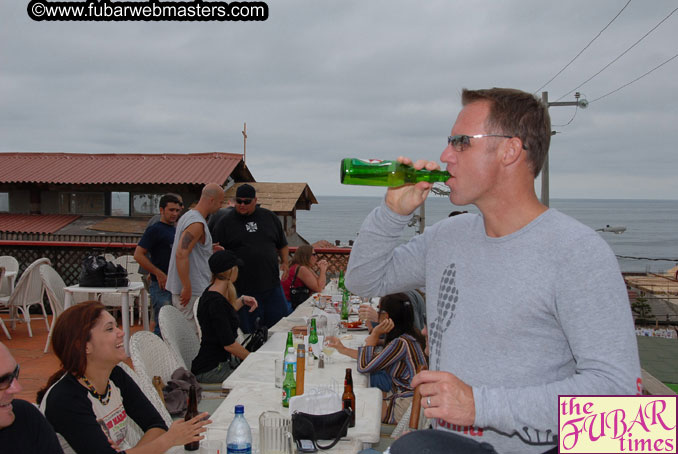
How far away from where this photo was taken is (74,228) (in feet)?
56.5

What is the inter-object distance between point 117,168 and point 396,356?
17.1 metres

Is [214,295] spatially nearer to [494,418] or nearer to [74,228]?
[494,418]

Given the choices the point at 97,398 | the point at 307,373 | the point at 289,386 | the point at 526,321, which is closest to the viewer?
the point at 526,321

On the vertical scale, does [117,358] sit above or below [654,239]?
above

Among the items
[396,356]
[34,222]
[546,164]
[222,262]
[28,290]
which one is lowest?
[28,290]

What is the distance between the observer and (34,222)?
17734mm

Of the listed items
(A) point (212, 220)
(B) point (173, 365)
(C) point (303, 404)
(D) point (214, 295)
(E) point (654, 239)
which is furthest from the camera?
(E) point (654, 239)

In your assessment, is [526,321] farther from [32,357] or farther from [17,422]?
[32,357]

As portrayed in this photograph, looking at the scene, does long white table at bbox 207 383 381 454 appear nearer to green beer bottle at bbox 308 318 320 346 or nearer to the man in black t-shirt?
green beer bottle at bbox 308 318 320 346

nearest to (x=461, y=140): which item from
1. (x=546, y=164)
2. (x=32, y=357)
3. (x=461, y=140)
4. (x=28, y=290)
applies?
(x=461, y=140)

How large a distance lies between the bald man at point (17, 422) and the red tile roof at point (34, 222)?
16943 mm

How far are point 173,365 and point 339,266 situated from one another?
731 cm

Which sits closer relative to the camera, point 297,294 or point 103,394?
point 103,394

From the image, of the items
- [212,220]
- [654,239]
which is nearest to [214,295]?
[212,220]
